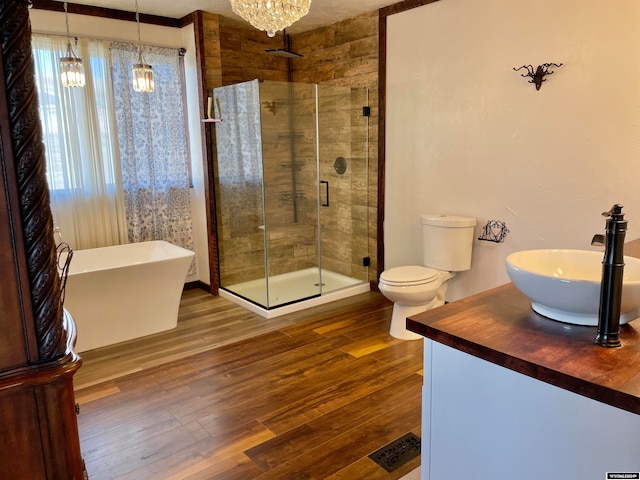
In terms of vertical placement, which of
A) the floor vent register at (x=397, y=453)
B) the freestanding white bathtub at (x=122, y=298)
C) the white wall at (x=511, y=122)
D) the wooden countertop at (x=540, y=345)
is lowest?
the floor vent register at (x=397, y=453)

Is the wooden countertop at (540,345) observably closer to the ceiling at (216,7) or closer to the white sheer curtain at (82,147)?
the ceiling at (216,7)

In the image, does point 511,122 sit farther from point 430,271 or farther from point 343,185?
point 343,185

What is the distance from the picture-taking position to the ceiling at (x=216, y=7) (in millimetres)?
3912

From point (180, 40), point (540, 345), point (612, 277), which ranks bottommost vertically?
point (540, 345)

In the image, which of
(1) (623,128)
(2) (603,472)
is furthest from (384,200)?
(2) (603,472)

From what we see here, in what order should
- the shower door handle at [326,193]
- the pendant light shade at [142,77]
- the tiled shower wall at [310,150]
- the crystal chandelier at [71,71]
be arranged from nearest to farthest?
the crystal chandelier at [71,71]
the pendant light shade at [142,77]
the tiled shower wall at [310,150]
the shower door handle at [326,193]

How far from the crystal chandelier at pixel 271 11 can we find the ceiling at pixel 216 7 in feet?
Answer: 5.66

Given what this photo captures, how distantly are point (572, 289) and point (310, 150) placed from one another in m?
3.51

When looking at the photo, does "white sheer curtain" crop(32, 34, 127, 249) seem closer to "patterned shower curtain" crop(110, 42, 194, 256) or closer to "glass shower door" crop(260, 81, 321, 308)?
"patterned shower curtain" crop(110, 42, 194, 256)

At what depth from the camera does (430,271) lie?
3598 mm

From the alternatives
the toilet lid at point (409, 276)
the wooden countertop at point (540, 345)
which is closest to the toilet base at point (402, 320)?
the toilet lid at point (409, 276)

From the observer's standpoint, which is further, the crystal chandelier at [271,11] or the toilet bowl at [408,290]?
the toilet bowl at [408,290]

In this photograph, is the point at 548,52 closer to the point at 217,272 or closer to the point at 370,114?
the point at 370,114

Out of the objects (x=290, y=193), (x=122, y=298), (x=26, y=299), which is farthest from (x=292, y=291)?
(x=26, y=299)
